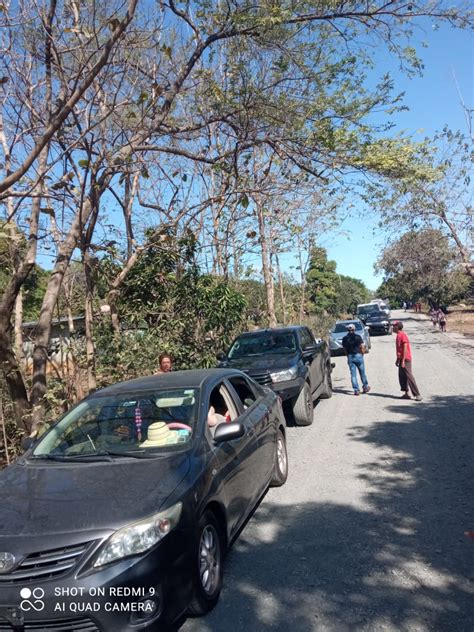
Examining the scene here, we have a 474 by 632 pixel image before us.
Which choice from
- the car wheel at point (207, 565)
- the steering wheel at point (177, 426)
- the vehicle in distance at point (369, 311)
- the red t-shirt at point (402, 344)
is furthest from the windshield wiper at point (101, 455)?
the vehicle in distance at point (369, 311)

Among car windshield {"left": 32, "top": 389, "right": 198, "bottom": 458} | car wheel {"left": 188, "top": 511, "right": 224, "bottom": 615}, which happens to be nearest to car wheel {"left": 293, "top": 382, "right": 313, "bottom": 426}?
car windshield {"left": 32, "top": 389, "right": 198, "bottom": 458}

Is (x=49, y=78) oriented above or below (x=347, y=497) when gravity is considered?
above

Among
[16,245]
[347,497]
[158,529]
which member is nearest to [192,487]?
[158,529]

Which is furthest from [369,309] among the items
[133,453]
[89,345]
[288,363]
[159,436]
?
[133,453]

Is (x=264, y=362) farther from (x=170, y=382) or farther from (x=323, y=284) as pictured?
(x=323, y=284)

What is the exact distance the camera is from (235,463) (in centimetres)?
406

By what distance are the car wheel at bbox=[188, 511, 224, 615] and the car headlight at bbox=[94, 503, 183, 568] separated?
1.11 ft

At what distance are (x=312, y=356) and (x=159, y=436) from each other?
6308 mm

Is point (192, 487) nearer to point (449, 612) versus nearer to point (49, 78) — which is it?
point (449, 612)

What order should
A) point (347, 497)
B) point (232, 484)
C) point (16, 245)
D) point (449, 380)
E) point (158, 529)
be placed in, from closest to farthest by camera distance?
point (158, 529) < point (232, 484) < point (347, 497) < point (16, 245) < point (449, 380)

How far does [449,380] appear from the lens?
12477 millimetres

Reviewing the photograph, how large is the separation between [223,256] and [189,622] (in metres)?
12.3

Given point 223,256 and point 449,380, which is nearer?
point 449,380

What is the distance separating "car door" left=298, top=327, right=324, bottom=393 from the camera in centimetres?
952
